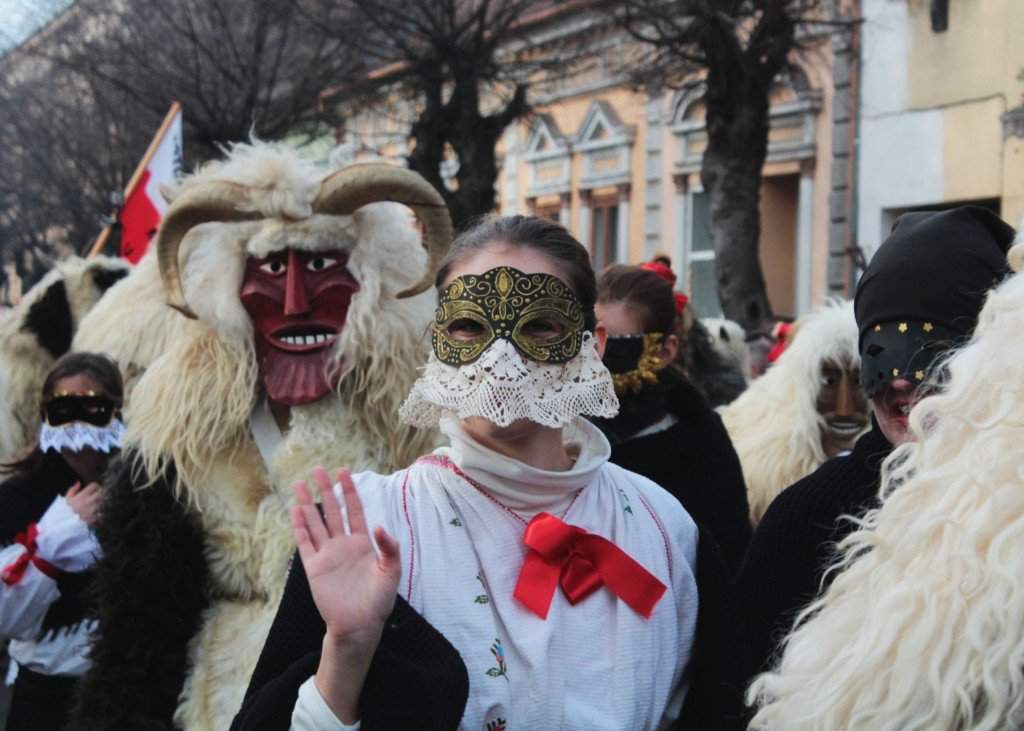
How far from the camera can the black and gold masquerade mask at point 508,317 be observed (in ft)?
7.77

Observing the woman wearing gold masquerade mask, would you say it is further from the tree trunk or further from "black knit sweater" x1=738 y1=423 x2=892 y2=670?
the tree trunk

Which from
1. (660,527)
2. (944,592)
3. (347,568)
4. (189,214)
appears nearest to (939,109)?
(189,214)

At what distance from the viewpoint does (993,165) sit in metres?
14.5

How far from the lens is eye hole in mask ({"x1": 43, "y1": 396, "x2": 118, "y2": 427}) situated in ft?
15.2

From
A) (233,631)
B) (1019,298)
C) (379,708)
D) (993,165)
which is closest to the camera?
(1019,298)

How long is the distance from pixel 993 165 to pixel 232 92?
8.98 metres

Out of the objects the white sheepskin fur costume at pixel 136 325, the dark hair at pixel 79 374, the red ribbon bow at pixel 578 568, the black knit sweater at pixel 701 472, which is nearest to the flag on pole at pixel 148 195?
the white sheepskin fur costume at pixel 136 325

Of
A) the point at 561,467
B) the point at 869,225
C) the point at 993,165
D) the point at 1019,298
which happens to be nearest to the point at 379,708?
the point at 561,467

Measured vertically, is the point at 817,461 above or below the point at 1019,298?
below

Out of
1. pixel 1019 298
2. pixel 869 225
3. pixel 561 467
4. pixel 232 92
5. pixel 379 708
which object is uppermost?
pixel 232 92

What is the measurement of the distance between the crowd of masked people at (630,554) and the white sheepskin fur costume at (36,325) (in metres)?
4.82

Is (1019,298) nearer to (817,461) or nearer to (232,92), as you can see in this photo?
(817,461)

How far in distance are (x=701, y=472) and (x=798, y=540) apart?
4.03 feet

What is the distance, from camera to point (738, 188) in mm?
12742
